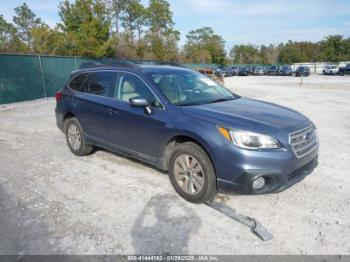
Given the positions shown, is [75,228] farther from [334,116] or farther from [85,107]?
[334,116]

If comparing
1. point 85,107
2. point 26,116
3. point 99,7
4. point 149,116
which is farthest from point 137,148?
point 99,7

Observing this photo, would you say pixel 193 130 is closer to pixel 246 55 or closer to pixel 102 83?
pixel 102 83

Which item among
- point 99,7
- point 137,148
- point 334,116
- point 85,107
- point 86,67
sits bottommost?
point 334,116

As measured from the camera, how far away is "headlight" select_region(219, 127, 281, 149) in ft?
11.1

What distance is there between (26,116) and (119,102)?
23.2 ft

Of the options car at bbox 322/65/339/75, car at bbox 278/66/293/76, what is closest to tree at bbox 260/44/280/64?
car at bbox 278/66/293/76

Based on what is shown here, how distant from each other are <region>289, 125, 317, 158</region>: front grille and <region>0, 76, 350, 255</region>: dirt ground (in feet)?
2.19

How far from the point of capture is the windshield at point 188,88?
168 inches

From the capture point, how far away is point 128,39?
41125 mm

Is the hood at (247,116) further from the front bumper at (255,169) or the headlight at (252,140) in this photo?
the front bumper at (255,169)

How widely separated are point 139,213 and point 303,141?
84.7 inches

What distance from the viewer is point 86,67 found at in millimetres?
5680

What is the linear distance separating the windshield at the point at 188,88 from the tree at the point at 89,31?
→ 2320 centimetres

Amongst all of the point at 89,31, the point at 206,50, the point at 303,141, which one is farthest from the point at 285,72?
the point at 303,141
